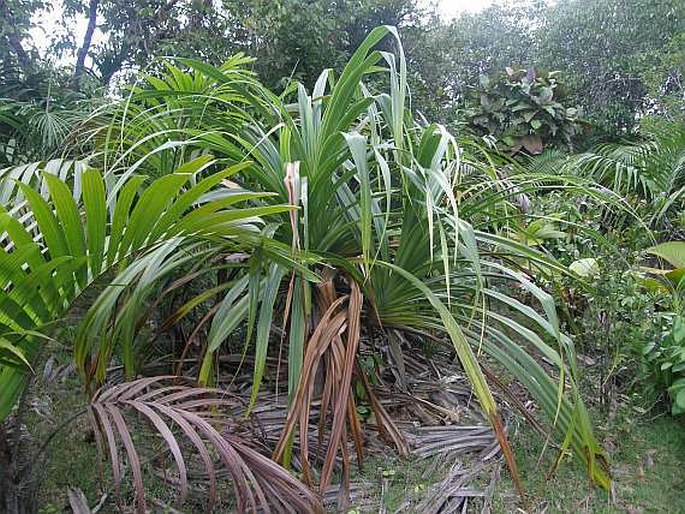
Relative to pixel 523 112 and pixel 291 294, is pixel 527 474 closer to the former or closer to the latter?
pixel 291 294

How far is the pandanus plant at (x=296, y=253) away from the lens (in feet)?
3.08

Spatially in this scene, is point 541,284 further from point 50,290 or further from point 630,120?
point 630,120

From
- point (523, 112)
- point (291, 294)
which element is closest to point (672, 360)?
point (291, 294)

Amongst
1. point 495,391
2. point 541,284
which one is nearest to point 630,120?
point 541,284

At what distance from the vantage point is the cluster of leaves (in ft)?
16.2

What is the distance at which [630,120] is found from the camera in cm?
655

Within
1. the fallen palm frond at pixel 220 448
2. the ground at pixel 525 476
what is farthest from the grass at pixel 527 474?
the fallen palm frond at pixel 220 448

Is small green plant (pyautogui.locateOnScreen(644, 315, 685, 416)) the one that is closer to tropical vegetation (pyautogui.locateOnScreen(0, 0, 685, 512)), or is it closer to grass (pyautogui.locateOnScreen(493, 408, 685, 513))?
tropical vegetation (pyautogui.locateOnScreen(0, 0, 685, 512))

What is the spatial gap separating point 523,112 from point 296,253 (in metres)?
4.35

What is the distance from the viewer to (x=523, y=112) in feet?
16.3

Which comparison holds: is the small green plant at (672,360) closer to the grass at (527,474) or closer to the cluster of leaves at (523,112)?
the grass at (527,474)

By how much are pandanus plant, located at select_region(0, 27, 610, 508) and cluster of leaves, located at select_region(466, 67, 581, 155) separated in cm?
338

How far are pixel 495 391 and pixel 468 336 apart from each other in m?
0.46

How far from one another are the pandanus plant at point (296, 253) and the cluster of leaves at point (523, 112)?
11.1ft
